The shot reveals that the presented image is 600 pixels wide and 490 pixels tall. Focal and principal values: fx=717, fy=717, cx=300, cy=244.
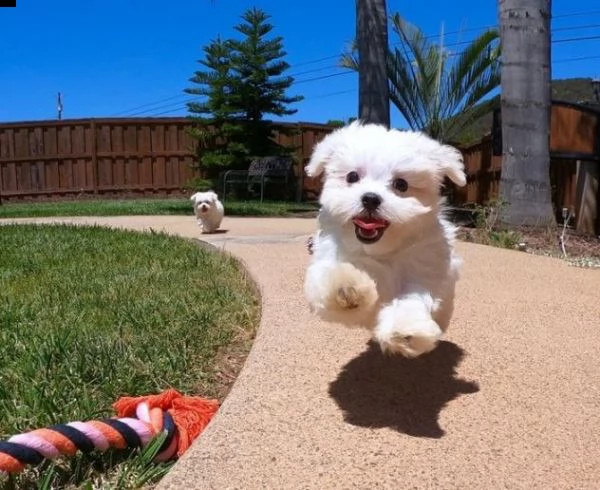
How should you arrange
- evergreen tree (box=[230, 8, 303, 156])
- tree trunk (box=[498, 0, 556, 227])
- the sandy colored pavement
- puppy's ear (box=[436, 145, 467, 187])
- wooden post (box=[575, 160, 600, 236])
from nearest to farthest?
the sandy colored pavement → puppy's ear (box=[436, 145, 467, 187]) → tree trunk (box=[498, 0, 556, 227]) → wooden post (box=[575, 160, 600, 236]) → evergreen tree (box=[230, 8, 303, 156])

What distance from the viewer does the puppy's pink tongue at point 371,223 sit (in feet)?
8.93

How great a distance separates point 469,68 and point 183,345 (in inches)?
542

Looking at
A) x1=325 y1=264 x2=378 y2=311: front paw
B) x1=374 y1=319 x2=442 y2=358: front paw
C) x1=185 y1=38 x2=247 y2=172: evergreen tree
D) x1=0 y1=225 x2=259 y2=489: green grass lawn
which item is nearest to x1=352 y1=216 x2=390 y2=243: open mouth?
x1=325 y1=264 x2=378 y2=311: front paw

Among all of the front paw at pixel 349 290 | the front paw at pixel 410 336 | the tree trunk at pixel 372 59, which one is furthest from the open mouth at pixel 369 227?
the tree trunk at pixel 372 59

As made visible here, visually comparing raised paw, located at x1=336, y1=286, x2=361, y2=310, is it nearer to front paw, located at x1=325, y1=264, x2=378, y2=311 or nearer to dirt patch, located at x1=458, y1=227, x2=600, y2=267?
front paw, located at x1=325, y1=264, x2=378, y2=311

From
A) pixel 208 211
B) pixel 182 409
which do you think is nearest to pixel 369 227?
pixel 182 409

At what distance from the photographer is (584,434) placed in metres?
2.67

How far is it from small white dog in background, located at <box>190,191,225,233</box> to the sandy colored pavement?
5.10 meters

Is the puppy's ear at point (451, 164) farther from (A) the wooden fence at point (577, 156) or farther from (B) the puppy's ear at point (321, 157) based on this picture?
(A) the wooden fence at point (577, 156)

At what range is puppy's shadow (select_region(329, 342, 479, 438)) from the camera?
275cm

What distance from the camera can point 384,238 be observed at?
9.16 ft

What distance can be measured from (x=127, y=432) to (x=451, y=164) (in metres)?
1.69

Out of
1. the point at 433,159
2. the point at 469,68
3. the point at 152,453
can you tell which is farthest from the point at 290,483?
the point at 469,68

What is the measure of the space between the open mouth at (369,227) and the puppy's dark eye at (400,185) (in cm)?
19
